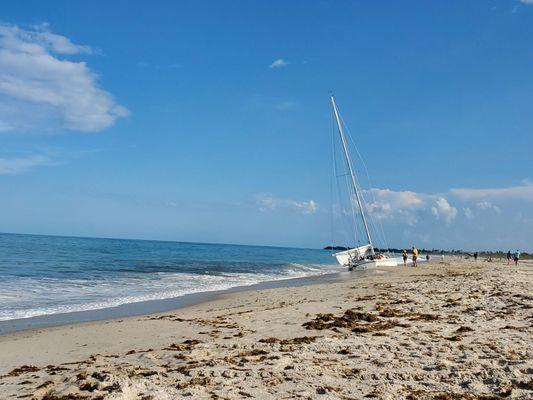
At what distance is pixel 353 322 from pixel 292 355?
3.47 metres

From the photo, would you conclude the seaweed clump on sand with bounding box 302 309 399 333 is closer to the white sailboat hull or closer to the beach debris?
the beach debris

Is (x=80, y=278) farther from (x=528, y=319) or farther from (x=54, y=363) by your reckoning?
(x=528, y=319)

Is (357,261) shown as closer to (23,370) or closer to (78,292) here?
(78,292)

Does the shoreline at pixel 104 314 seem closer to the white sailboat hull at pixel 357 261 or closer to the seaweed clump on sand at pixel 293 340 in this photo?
the seaweed clump on sand at pixel 293 340

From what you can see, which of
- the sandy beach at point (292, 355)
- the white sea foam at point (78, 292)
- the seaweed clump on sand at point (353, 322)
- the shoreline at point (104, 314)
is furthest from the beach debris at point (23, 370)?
the white sea foam at point (78, 292)

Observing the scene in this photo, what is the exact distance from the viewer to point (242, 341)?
941 centimetres

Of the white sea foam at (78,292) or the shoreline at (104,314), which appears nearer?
the shoreline at (104,314)

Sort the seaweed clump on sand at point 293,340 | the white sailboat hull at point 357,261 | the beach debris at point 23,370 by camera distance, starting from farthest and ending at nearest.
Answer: the white sailboat hull at point 357,261 < the seaweed clump on sand at point 293,340 < the beach debris at point 23,370

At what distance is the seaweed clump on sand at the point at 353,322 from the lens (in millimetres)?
10227

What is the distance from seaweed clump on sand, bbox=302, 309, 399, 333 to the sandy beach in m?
0.03

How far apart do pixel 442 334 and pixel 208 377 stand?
512cm

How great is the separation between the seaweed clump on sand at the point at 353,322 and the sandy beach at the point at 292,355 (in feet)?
0.11

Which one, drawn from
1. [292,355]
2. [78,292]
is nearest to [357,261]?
[78,292]

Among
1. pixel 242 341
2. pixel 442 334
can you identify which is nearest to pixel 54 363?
pixel 242 341
